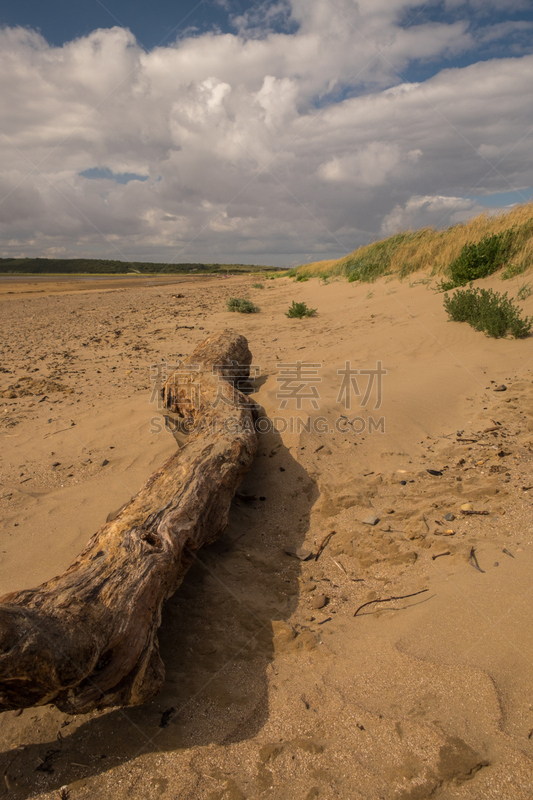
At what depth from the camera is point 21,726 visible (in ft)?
6.43

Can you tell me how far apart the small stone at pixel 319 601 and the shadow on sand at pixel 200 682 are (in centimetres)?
13

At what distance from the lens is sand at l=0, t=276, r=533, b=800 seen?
1756 millimetres

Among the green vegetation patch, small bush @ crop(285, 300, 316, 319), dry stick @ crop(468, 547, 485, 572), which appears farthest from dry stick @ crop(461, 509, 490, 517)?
the green vegetation patch

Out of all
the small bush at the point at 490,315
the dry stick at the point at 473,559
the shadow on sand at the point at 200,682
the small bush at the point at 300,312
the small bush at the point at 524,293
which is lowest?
the shadow on sand at the point at 200,682

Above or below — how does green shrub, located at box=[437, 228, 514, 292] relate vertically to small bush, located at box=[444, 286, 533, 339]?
above

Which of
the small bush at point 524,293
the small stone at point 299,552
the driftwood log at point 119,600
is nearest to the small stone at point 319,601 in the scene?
the small stone at point 299,552

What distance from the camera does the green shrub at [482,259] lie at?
862cm

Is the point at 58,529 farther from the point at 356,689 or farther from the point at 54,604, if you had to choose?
the point at 356,689

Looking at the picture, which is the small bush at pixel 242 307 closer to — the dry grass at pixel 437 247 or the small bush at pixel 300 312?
the small bush at pixel 300 312

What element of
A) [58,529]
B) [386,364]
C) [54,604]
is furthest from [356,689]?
[386,364]

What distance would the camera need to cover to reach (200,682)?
2152mm

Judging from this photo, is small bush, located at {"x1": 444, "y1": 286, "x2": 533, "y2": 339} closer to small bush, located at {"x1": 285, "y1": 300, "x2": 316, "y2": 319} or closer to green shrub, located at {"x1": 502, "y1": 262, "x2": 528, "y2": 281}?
green shrub, located at {"x1": 502, "y1": 262, "x2": 528, "y2": 281}

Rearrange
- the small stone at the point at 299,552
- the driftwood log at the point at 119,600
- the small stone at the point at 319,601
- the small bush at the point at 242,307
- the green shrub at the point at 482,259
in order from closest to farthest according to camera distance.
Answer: the driftwood log at the point at 119,600 → the small stone at the point at 319,601 → the small stone at the point at 299,552 → the green shrub at the point at 482,259 → the small bush at the point at 242,307

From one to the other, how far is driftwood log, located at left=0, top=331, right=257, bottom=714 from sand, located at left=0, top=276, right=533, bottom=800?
0.26m
